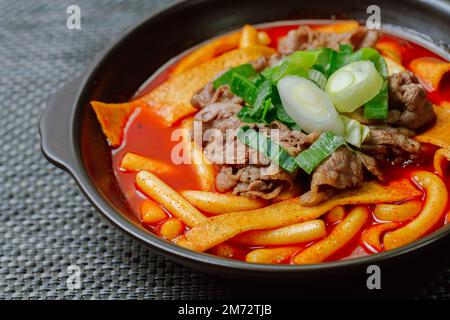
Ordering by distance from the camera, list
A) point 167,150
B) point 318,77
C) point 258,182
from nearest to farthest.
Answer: point 258,182, point 318,77, point 167,150

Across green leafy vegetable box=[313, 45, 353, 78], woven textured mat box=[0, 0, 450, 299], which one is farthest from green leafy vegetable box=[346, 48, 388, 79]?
woven textured mat box=[0, 0, 450, 299]

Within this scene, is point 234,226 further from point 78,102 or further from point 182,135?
point 78,102

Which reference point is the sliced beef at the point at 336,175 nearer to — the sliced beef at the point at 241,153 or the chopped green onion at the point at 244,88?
the sliced beef at the point at 241,153

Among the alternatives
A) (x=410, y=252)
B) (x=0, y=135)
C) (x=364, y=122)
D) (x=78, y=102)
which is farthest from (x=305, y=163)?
(x=0, y=135)

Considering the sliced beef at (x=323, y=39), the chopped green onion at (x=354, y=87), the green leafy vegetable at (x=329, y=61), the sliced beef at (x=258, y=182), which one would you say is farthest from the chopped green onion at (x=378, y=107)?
the sliced beef at (x=323, y=39)

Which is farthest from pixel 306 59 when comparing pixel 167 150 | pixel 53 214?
pixel 53 214

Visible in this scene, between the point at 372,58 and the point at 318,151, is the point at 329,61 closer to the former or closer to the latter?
the point at 372,58
